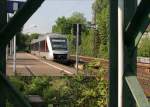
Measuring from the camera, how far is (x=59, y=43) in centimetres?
4644

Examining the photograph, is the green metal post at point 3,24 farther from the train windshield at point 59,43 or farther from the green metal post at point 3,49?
the train windshield at point 59,43

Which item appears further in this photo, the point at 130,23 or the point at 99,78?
the point at 99,78

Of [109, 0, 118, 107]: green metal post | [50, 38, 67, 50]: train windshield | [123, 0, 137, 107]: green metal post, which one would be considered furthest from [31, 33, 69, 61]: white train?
[123, 0, 137, 107]: green metal post

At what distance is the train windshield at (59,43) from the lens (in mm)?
45750

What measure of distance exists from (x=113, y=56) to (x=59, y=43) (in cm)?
4360

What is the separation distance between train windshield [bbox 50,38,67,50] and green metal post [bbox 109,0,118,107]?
42.6 meters

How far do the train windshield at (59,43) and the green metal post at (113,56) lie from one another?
140 feet

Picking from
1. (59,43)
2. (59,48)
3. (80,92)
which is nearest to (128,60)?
(80,92)

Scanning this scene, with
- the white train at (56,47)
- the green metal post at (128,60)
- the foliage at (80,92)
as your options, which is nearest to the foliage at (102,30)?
the green metal post at (128,60)

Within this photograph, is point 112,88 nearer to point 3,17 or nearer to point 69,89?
point 3,17

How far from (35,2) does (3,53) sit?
44cm

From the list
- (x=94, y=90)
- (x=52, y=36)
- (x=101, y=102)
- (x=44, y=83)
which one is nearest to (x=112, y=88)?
(x=101, y=102)

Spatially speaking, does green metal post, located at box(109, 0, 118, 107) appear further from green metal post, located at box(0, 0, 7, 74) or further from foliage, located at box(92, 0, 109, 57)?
foliage, located at box(92, 0, 109, 57)

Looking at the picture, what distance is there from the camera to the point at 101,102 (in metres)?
8.51
